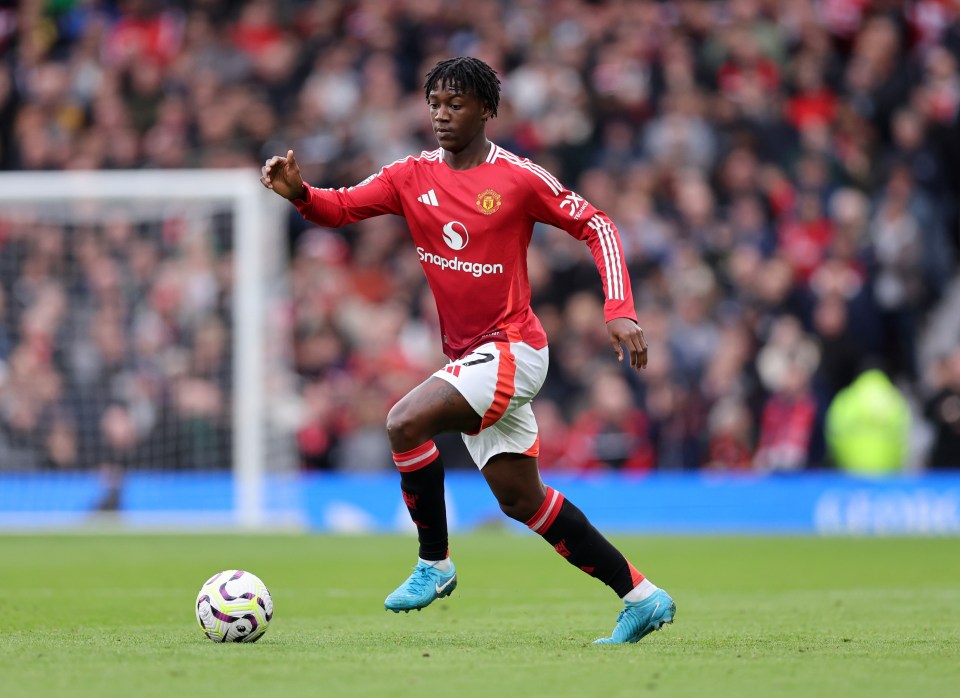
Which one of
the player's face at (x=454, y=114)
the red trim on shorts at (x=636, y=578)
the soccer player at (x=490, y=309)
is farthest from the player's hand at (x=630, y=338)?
the player's face at (x=454, y=114)

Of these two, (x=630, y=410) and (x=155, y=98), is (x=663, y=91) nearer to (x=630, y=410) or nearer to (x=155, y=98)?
(x=630, y=410)

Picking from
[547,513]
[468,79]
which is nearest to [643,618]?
[547,513]

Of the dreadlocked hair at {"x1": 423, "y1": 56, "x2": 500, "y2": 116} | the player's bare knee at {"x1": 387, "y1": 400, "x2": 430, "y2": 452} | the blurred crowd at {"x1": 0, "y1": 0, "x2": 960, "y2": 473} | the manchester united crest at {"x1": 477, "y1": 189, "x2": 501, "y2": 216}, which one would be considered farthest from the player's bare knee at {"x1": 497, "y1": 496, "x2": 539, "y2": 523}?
the blurred crowd at {"x1": 0, "y1": 0, "x2": 960, "y2": 473}

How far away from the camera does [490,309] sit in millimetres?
7180

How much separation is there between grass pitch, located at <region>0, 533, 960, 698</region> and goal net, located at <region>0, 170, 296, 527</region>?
114 inches

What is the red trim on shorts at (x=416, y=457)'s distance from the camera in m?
7.00

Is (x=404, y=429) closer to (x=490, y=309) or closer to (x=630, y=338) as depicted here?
(x=490, y=309)

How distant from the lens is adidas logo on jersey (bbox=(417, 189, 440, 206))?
7.25m

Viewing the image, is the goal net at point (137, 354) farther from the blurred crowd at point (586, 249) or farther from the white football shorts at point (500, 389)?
the white football shorts at point (500, 389)

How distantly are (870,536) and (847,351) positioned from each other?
2.15 metres

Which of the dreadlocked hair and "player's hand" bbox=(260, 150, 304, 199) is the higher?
the dreadlocked hair

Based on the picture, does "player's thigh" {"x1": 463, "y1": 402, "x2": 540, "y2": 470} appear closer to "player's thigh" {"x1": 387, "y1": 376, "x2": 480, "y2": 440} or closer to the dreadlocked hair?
"player's thigh" {"x1": 387, "y1": 376, "x2": 480, "y2": 440}

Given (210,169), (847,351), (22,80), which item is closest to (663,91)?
(847,351)

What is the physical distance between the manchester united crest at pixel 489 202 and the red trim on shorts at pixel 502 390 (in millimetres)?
611
